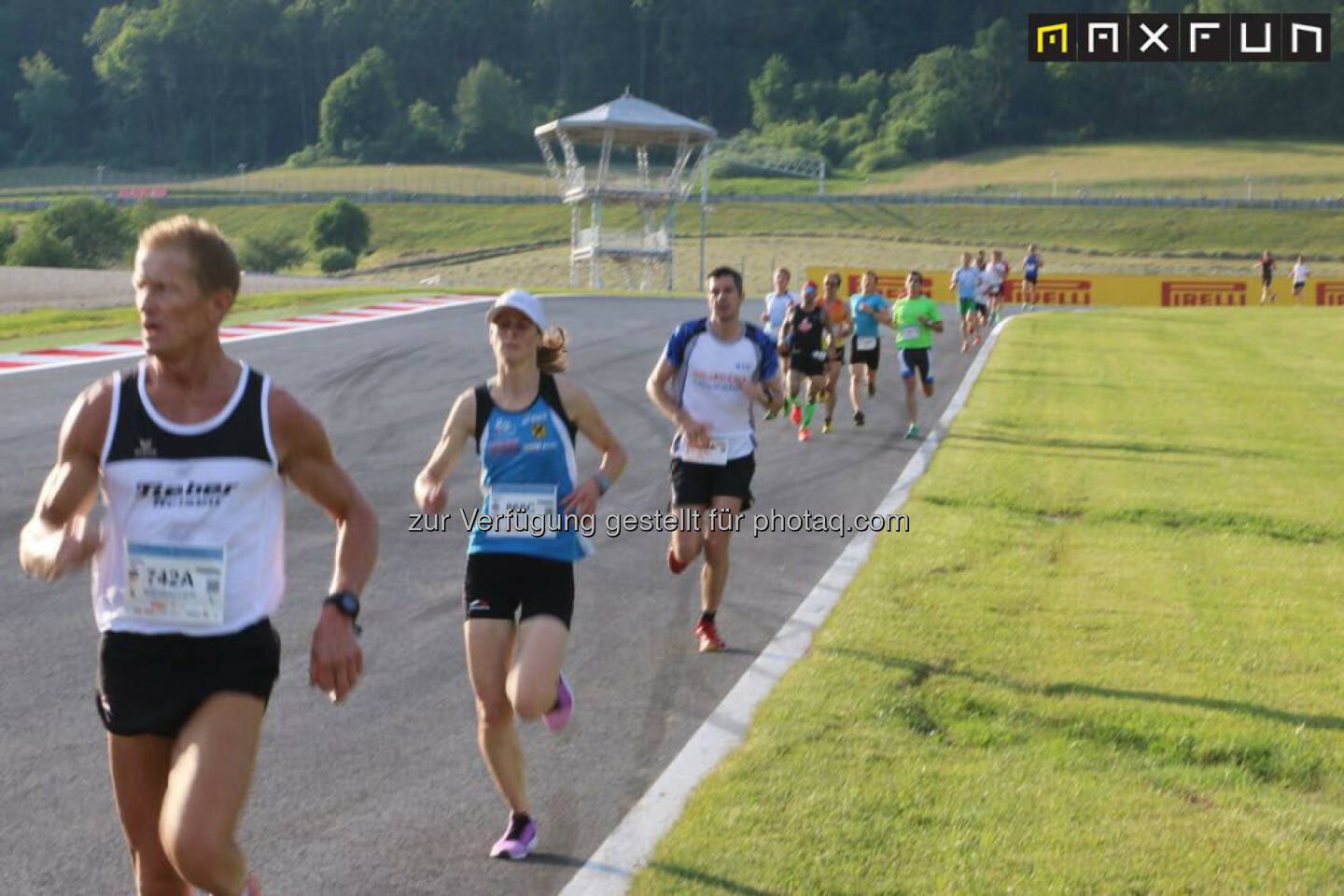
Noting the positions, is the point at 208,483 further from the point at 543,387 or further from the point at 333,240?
the point at 333,240

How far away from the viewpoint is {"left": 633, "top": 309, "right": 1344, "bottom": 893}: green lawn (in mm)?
5543

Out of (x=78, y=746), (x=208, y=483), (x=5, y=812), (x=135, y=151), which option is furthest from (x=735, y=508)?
(x=135, y=151)

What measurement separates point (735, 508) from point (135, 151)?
522ft

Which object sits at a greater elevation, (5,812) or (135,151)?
(135,151)

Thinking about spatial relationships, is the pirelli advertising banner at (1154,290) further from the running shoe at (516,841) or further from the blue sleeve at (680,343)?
the running shoe at (516,841)

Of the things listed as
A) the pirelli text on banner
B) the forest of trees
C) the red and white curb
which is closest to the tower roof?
the red and white curb

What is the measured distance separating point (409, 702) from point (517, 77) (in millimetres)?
163664

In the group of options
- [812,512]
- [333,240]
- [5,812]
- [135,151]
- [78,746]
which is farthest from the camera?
[135,151]

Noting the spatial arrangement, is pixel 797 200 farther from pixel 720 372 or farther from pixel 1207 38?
pixel 720 372

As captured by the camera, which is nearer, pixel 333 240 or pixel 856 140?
pixel 333 240

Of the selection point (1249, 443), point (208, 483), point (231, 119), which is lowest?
point (1249, 443)

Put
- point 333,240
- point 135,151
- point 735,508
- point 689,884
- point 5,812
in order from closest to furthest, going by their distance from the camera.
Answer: point 689,884 → point 5,812 → point 735,508 → point 333,240 → point 135,151

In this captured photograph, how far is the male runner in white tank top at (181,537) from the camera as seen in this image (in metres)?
4.18

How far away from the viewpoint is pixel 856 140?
136000 mm
